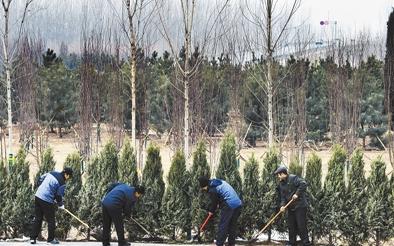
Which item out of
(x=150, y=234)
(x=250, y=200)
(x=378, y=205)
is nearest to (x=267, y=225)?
(x=250, y=200)

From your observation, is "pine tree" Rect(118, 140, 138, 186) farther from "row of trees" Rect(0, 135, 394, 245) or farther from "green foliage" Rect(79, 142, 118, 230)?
"green foliage" Rect(79, 142, 118, 230)

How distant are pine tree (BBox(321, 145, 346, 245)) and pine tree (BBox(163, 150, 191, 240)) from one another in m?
2.86

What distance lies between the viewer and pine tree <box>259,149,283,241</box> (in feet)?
41.4

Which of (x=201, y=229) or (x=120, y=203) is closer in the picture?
(x=120, y=203)

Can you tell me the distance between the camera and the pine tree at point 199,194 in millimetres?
12641

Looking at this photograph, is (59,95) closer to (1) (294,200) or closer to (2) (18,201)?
(2) (18,201)

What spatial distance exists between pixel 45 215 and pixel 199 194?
10.5 feet

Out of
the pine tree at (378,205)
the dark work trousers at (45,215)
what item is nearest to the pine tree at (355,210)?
the pine tree at (378,205)

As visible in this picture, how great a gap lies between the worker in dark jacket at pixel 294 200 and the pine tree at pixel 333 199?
2.71ft

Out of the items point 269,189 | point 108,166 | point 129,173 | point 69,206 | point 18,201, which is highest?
point 108,166

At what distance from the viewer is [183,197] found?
12797 mm

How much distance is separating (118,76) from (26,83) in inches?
153

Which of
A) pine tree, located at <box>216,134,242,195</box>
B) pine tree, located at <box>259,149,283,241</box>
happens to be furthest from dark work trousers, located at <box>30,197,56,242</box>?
pine tree, located at <box>259,149,283,241</box>

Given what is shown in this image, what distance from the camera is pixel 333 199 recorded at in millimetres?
12422
